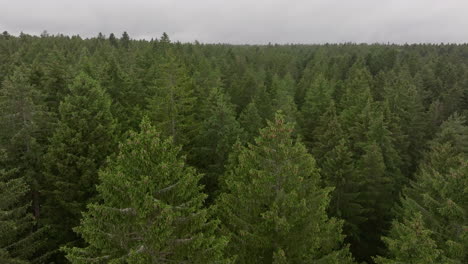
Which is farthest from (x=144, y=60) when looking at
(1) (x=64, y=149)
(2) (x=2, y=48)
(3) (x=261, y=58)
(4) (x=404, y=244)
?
(3) (x=261, y=58)

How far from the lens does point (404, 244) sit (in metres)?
12.6

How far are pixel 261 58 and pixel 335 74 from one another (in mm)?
33557

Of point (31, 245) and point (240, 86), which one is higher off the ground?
point (240, 86)

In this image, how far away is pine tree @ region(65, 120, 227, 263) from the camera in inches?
408

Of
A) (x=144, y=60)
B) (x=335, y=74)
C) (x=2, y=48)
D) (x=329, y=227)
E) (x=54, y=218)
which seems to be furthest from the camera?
(x=2, y=48)

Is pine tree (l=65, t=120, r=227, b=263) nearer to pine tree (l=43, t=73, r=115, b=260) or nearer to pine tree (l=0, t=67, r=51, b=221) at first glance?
pine tree (l=43, t=73, r=115, b=260)

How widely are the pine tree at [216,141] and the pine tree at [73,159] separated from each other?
763cm

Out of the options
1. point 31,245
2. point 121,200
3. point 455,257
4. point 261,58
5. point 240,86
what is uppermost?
point 261,58

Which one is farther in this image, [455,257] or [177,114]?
→ [177,114]

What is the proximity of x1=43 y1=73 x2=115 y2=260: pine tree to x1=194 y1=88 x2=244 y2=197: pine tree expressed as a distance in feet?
25.0

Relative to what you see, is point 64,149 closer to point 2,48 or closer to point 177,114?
point 177,114

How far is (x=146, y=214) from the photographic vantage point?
10461 mm

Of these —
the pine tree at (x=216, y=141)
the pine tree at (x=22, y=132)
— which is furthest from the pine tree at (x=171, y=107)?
the pine tree at (x=22, y=132)

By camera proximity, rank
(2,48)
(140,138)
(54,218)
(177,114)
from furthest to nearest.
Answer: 1. (2,48)
2. (177,114)
3. (54,218)
4. (140,138)
